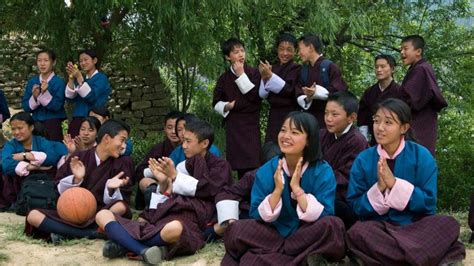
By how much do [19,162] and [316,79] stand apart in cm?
309

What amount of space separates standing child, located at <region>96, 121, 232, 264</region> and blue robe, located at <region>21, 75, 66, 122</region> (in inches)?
88.6

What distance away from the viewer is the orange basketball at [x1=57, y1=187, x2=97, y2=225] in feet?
18.1

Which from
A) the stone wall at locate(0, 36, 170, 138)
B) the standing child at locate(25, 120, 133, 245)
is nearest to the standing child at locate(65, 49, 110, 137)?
the standing child at locate(25, 120, 133, 245)

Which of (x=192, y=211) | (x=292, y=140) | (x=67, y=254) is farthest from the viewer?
(x=192, y=211)

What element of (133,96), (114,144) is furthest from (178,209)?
(133,96)

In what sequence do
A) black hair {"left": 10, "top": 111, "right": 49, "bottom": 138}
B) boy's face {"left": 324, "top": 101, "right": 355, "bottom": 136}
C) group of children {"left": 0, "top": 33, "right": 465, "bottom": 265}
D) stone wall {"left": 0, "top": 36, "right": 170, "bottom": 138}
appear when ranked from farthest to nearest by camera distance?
stone wall {"left": 0, "top": 36, "right": 170, "bottom": 138}
black hair {"left": 10, "top": 111, "right": 49, "bottom": 138}
boy's face {"left": 324, "top": 101, "right": 355, "bottom": 136}
group of children {"left": 0, "top": 33, "right": 465, "bottom": 265}

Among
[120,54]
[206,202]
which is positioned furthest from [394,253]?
[120,54]

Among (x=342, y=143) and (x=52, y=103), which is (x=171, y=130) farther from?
(x=342, y=143)

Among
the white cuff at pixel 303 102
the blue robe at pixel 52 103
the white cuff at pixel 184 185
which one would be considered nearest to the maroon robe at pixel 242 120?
the white cuff at pixel 303 102

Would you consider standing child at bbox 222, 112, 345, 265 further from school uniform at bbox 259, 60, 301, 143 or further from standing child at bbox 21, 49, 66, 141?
standing child at bbox 21, 49, 66, 141

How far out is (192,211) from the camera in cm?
542

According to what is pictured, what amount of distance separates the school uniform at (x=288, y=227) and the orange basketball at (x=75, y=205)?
55.7 inches

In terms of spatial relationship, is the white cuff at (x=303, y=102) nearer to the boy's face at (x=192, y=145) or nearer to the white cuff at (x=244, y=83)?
the white cuff at (x=244, y=83)

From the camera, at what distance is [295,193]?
450cm
